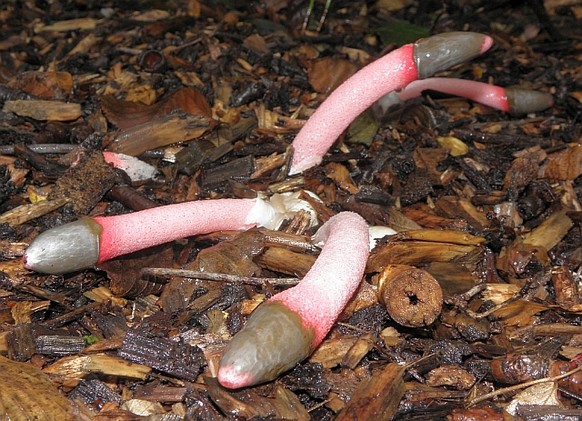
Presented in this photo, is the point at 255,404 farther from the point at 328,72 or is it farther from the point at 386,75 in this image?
the point at 328,72

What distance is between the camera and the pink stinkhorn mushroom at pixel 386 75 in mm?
3719

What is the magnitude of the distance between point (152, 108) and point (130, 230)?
1.53 m

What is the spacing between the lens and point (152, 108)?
4.62 meters

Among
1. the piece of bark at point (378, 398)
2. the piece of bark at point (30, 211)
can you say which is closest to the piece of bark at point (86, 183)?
the piece of bark at point (30, 211)

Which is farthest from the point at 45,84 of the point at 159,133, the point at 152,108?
the point at 159,133

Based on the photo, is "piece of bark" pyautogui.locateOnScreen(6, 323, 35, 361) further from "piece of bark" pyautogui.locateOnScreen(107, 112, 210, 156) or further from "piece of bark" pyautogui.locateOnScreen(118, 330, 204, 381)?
"piece of bark" pyautogui.locateOnScreen(107, 112, 210, 156)

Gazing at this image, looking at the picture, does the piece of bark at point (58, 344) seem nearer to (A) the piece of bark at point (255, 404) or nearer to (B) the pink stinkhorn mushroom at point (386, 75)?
(A) the piece of bark at point (255, 404)

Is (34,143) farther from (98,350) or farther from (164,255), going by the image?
(98,350)

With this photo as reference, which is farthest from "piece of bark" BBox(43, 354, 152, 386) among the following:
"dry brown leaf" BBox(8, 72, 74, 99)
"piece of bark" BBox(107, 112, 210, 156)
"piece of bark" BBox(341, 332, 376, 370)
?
"dry brown leaf" BBox(8, 72, 74, 99)

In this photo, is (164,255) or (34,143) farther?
(34,143)

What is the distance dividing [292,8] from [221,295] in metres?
3.52

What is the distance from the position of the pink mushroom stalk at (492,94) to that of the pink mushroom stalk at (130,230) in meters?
1.75

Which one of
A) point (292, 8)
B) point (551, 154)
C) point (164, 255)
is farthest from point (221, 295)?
point (292, 8)

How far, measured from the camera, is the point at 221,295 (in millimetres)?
3348
